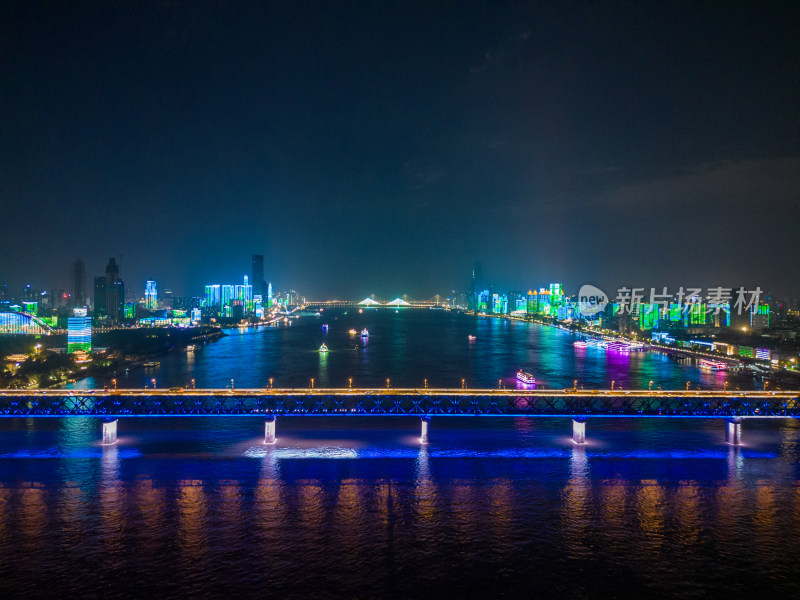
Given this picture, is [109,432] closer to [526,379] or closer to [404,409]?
[404,409]

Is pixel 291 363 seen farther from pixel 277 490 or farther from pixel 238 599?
pixel 238 599

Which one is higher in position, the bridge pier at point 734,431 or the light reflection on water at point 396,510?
the bridge pier at point 734,431

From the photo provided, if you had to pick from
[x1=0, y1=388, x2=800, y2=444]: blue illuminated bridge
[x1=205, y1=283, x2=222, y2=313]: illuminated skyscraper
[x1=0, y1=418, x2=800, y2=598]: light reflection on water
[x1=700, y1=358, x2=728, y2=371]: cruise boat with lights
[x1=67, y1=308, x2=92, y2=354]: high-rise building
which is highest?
[x1=205, y1=283, x2=222, y2=313]: illuminated skyscraper

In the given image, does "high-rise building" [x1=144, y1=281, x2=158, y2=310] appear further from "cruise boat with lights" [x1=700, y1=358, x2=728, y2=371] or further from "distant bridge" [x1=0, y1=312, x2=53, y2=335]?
"cruise boat with lights" [x1=700, y1=358, x2=728, y2=371]

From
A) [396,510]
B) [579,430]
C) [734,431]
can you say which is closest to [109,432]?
[396,510]

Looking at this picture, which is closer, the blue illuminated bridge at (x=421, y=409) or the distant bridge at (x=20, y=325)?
the blue illuminated bridge at (x=421, y=409)

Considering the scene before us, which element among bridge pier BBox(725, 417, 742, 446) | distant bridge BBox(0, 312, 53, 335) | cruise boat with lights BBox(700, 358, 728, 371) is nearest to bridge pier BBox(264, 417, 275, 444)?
bridge pier BBox(725, 417, 742, 446)

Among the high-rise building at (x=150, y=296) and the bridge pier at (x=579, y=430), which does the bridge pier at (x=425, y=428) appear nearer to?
the bridge pier at (x=579, y=430)

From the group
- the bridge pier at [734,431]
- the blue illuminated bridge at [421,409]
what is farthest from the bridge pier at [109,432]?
the bridge pier at [734,431]

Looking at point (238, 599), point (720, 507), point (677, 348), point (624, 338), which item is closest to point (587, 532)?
point (720, 507)
